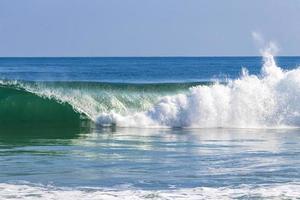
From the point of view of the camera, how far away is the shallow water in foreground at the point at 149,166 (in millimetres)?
11961

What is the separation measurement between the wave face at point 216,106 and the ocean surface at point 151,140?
4 centimetres

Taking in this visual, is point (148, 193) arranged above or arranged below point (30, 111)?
below

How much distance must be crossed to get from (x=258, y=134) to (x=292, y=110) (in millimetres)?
Answer: 4051

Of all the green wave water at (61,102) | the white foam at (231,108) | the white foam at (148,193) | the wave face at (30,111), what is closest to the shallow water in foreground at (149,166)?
the white foam at (148,193)

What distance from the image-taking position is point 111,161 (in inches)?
595

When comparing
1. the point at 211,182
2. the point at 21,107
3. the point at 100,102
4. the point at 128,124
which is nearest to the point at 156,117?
the point at 128,124

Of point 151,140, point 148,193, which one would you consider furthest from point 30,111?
point 148,193

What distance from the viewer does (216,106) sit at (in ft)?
82.8

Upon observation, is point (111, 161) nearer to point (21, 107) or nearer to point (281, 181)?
point (281, 181)

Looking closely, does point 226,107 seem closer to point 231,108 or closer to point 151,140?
point 231,108

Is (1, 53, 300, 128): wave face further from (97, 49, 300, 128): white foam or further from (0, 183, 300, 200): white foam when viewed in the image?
(0, 183, 300, 200): white foam

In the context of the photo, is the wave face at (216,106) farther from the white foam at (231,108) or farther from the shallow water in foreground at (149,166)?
the shallow water in foreground at (149,166)

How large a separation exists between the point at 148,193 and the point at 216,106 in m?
13.7

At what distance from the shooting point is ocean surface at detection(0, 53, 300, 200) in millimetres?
12359
